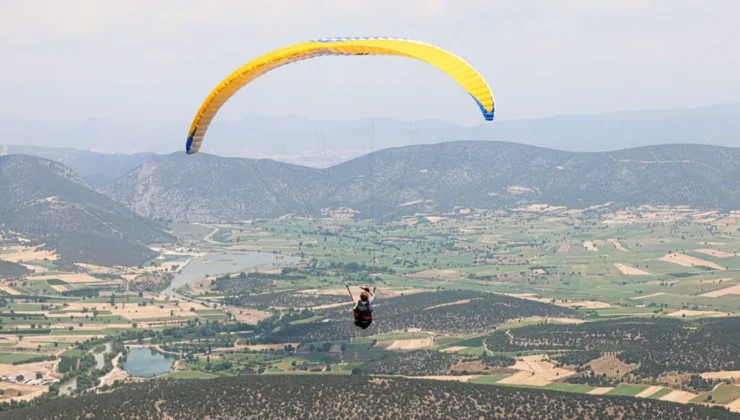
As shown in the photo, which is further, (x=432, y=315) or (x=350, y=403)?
(x=432, y=315)

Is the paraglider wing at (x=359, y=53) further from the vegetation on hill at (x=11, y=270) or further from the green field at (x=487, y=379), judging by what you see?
the vegetation on hill at (x=11, y=270)

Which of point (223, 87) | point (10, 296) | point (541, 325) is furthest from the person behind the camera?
point (10, 296)

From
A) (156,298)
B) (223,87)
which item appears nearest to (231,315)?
(156,298)

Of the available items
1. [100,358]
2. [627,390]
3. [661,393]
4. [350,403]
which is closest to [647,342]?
[627,390]

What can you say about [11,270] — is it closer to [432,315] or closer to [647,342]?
[432,315]

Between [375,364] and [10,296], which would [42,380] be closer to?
[375,364]
